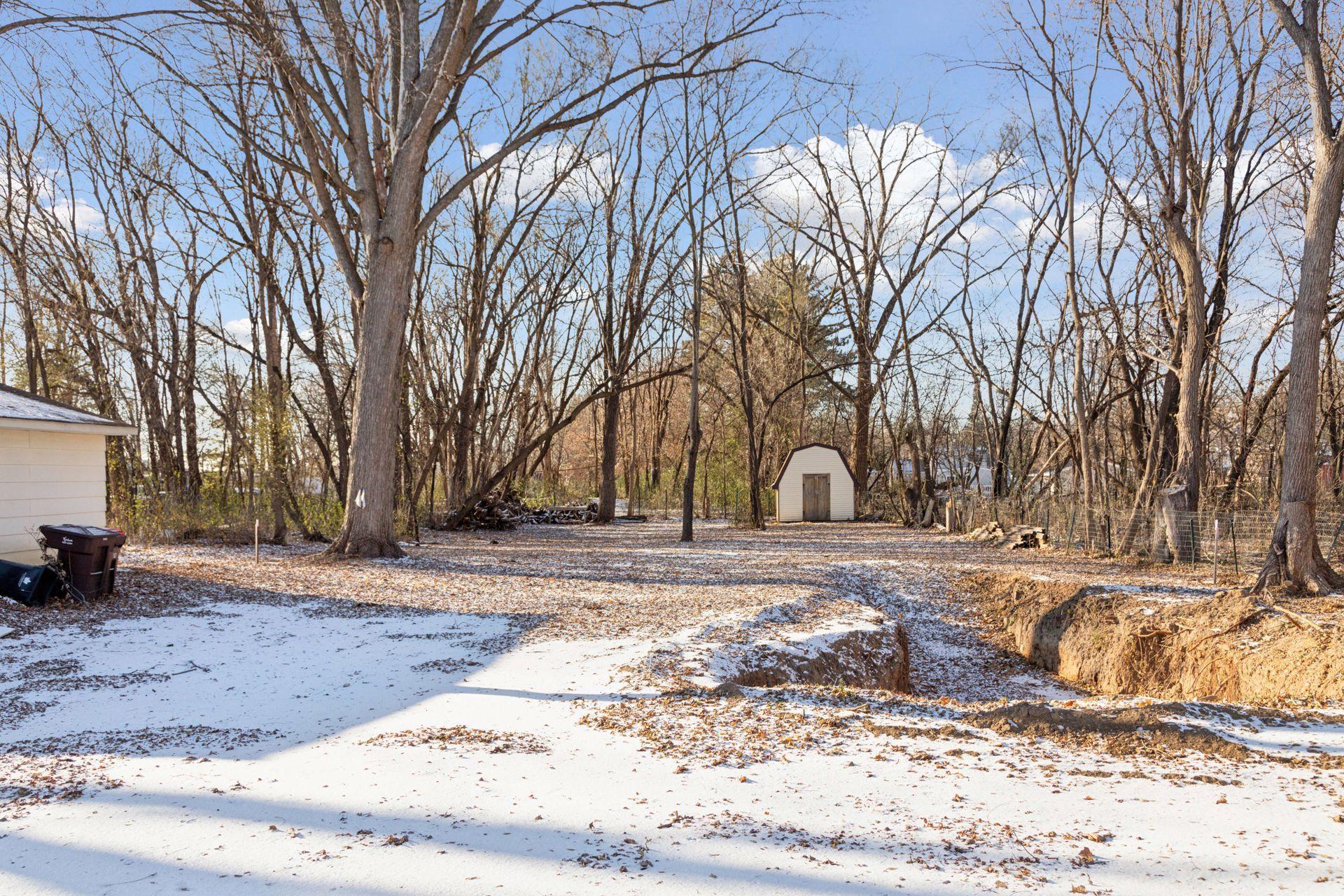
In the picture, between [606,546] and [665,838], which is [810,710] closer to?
[665,838]

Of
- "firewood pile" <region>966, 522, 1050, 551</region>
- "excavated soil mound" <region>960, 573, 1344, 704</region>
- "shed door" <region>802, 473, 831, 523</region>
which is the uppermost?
"shed door" <region>802, 473, 831, 523</region>

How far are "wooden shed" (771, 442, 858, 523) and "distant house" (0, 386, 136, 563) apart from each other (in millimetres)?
20029

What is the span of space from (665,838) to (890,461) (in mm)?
30614

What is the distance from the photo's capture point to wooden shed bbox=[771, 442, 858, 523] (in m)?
28.3

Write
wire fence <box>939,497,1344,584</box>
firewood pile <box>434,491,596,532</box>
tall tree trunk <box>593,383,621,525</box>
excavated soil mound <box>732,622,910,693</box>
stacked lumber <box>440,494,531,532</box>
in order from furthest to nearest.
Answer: tall tree trunk <box>593,383,621,525</box> → firewood pile <box>434,491,596,532</box> → stacked lumber <box>440,494,531,532</box> → wire fence <box>939,497,1344,584</box> → excavated soil mound <box>732,622,910,693</box>

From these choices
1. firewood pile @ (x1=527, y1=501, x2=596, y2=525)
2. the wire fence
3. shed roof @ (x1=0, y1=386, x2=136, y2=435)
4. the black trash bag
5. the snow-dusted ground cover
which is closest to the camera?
the snow-dusted ground cover

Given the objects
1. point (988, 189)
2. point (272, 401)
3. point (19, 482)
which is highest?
point (988, 189)

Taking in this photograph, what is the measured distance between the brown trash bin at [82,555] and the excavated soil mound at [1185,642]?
9897mm

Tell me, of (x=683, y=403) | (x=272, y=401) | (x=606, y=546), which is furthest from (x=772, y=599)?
(x=683, y=403)

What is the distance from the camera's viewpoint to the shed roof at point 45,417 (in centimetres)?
1016

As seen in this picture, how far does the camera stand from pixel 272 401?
16031 millimetres

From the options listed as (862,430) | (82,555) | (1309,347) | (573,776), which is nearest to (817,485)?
(862,430)

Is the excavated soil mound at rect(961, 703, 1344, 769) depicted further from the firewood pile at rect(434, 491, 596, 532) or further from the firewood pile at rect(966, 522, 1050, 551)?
the firewood pile at rect(434, 491, 596, 532)

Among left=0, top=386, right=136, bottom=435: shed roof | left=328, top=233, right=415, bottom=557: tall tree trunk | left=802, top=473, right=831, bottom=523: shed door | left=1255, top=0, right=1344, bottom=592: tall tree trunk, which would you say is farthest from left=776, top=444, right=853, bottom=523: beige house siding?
left=0, top=386, right=136, bottom=435: shed roof
